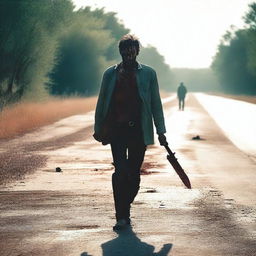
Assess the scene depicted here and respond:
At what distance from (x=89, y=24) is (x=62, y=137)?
134ft

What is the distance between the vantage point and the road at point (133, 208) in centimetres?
511

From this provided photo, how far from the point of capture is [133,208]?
22.4ft

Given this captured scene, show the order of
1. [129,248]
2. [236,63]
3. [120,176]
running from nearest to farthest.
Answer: [129,248] < [120,176] < [236,63]

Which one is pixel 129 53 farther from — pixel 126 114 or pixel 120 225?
pixel 120 225

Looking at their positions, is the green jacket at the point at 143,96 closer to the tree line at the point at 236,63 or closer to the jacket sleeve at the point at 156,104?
the jacket sleeve at the point at 156,104

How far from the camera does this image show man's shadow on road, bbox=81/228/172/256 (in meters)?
4.84

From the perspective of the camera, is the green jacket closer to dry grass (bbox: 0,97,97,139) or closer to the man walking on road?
the man walking on road

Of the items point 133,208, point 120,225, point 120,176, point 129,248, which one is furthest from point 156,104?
point 129,248

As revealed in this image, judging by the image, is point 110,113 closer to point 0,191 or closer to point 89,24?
point 0,191

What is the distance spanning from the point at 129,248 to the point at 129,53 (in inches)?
72.0

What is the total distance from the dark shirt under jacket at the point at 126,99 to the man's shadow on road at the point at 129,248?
111 centimetres

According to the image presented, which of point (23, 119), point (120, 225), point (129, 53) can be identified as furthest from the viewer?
point (23, 119)

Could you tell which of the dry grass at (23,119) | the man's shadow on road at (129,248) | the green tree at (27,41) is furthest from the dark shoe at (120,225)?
the green tree at (27,41)

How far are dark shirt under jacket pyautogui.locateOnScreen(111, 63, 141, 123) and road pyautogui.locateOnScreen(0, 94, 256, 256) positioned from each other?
1008mm
